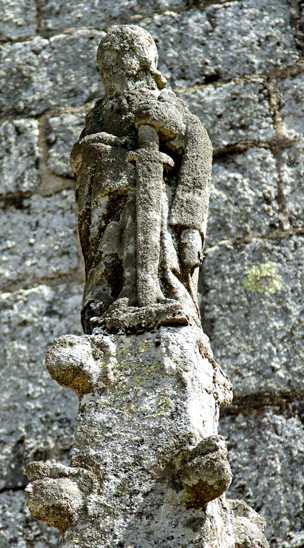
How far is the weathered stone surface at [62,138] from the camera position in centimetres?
331

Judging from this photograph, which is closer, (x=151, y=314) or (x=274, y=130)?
(x=151, y=314)

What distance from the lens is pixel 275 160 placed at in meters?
3.17

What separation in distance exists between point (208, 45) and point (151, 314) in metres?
2.03

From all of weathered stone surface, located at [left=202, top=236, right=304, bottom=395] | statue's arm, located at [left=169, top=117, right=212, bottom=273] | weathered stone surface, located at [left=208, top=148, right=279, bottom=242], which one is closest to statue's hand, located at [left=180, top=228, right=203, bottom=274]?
statue's arm, located at [left=169, top=117, right=212, bottom=273]

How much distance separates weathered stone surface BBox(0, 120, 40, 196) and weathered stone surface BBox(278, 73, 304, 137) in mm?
980

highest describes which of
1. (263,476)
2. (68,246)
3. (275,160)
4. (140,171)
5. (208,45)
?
(140,171)

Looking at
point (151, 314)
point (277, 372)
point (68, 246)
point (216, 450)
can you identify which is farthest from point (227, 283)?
point (216, 450)

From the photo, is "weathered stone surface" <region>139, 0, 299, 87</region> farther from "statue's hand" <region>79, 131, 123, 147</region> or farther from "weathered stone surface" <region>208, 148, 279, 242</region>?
"statue's hand" <region>79, 131, 123, 147</region>

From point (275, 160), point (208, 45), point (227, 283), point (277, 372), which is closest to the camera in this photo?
point (277, 372)

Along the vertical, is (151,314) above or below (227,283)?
above

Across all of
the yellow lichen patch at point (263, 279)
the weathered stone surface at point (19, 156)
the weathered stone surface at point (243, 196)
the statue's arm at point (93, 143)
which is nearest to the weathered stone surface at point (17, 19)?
the weathered stone surface at point (19, 156)

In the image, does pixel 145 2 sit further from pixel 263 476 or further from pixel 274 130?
pixel 263 476

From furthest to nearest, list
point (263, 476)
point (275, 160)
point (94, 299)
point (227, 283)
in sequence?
point (275, 160), point (227, 283), point (263, 476), point (94, 299)

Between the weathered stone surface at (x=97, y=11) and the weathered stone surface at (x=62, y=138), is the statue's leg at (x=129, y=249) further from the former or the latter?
the weathered stone surface at (x=97, y=11)
